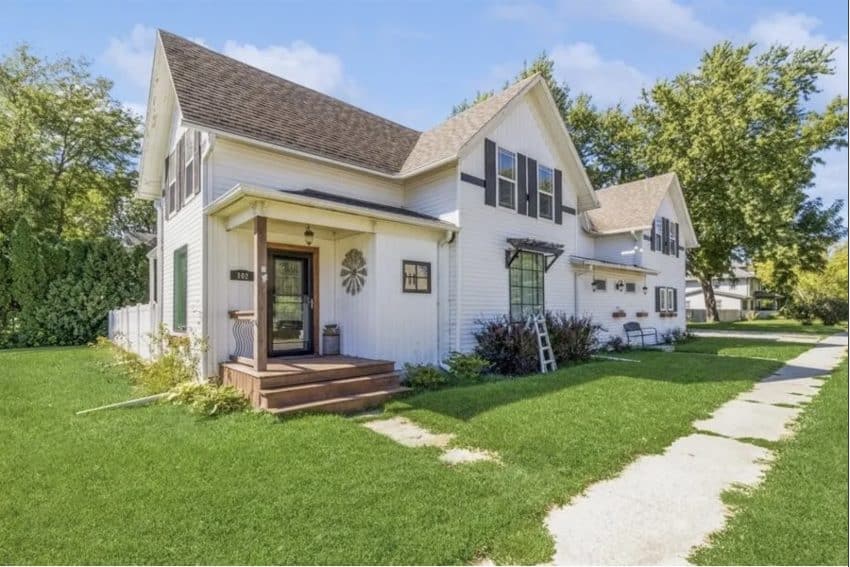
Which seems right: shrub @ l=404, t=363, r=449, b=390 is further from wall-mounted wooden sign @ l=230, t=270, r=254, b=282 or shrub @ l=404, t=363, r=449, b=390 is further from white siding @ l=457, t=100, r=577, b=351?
wall-mounted wooden sign @ l=230, t=270, r=254, b=282

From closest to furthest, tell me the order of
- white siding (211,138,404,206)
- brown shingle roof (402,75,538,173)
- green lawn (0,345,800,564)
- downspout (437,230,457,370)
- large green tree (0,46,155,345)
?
1. green lawn (0,345,800,564)
2. white siding (211,138,404,206)
3. downspout (437,230,457,370)
4. brown shingle roof (402,75,538,173)
5. large green tree (0,46,155,345)

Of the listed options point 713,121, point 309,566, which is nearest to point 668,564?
point 309,566

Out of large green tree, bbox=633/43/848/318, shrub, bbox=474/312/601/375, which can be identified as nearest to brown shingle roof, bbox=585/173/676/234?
large green tree, bbox=633/43/848/318

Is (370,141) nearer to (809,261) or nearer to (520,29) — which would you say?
(520,29)

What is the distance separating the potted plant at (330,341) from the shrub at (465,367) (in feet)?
7.60

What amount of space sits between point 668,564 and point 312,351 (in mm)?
7050

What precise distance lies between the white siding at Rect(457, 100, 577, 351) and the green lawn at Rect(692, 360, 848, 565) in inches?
237

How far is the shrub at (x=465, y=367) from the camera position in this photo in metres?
8.70

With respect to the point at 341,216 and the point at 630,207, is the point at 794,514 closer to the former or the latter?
the point at 341,216

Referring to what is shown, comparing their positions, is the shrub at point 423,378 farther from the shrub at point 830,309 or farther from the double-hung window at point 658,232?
the shrub at point 830,309

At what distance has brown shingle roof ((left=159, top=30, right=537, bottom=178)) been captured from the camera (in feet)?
26.7

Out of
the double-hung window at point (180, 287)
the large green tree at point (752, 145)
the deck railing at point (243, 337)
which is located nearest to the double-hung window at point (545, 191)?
the deck railing at point (243, 337)

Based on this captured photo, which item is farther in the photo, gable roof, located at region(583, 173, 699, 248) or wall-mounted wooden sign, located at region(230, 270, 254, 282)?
gable roof, located at region(583, 173, 699, 248)

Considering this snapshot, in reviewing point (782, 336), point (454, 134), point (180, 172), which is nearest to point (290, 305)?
point (180, 172)
